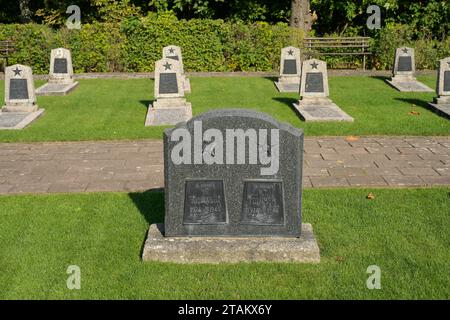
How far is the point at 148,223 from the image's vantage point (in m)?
6.58

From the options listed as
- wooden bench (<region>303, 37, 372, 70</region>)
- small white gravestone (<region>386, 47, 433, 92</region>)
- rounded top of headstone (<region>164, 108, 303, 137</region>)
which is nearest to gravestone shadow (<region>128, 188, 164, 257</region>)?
rounded top of headstone (<region>164, 108, 303, 137</region>)

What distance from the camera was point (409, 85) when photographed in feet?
55.4

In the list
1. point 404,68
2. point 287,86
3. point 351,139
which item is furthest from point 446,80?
point 287,86

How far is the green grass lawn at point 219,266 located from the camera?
5.08 metres

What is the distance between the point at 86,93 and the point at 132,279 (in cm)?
1218

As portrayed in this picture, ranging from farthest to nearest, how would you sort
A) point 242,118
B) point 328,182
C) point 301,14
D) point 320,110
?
point 301,14 → point 320,110 → point 328,182 → point 242,118

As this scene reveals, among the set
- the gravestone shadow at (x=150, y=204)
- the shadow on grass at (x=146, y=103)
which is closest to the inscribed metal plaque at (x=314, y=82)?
the shadow on grass at (x=146, y=103)

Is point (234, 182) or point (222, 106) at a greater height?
point (234, 182)

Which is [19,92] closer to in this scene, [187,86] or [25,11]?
[187,86]

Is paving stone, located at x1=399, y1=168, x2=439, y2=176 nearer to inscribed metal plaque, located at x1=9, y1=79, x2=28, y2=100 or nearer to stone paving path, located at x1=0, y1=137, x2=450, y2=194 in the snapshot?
stone paving path, located at x1=0, y1=137, x2=450, y2=194

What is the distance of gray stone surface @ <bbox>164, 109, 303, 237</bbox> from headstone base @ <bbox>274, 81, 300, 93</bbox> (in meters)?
11.0

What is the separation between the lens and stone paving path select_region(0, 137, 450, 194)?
26.7 feet

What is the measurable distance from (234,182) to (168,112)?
25.6 ft
